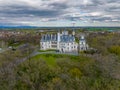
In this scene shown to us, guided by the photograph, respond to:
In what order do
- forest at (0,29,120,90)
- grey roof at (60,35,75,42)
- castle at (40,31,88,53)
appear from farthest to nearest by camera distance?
grey roof at (60,35,75,42), castle at (40,31,88,53), forest at (0,29,120,90)

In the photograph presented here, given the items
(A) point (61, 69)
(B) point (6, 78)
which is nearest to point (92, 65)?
(A) point (61, 69)

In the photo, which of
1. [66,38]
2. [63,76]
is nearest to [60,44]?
[66,38]

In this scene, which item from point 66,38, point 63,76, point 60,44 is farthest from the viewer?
point 66,38

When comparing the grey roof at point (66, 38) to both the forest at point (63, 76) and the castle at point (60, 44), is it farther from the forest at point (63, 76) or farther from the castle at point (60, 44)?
the forest at point (63, 76)

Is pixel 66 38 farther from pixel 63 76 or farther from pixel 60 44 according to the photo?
pixel 63 76

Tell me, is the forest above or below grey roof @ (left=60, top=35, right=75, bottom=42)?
below

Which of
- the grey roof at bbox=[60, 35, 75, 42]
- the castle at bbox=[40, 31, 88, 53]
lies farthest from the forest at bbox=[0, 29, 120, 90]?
the grey roof at bbox=[60, 35, 75, 42]

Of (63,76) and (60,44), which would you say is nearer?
(63,76)

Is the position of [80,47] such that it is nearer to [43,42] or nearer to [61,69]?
[43,42]

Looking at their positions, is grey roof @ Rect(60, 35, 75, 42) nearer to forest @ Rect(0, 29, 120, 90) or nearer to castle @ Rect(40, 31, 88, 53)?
castle @ Rect(40, 31, 88, 53)

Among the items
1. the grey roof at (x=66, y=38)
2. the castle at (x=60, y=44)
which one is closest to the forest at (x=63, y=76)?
the castle at (x=60, y=44)

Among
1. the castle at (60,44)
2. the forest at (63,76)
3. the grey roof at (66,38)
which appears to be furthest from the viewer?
the grey roof at (66,38)
